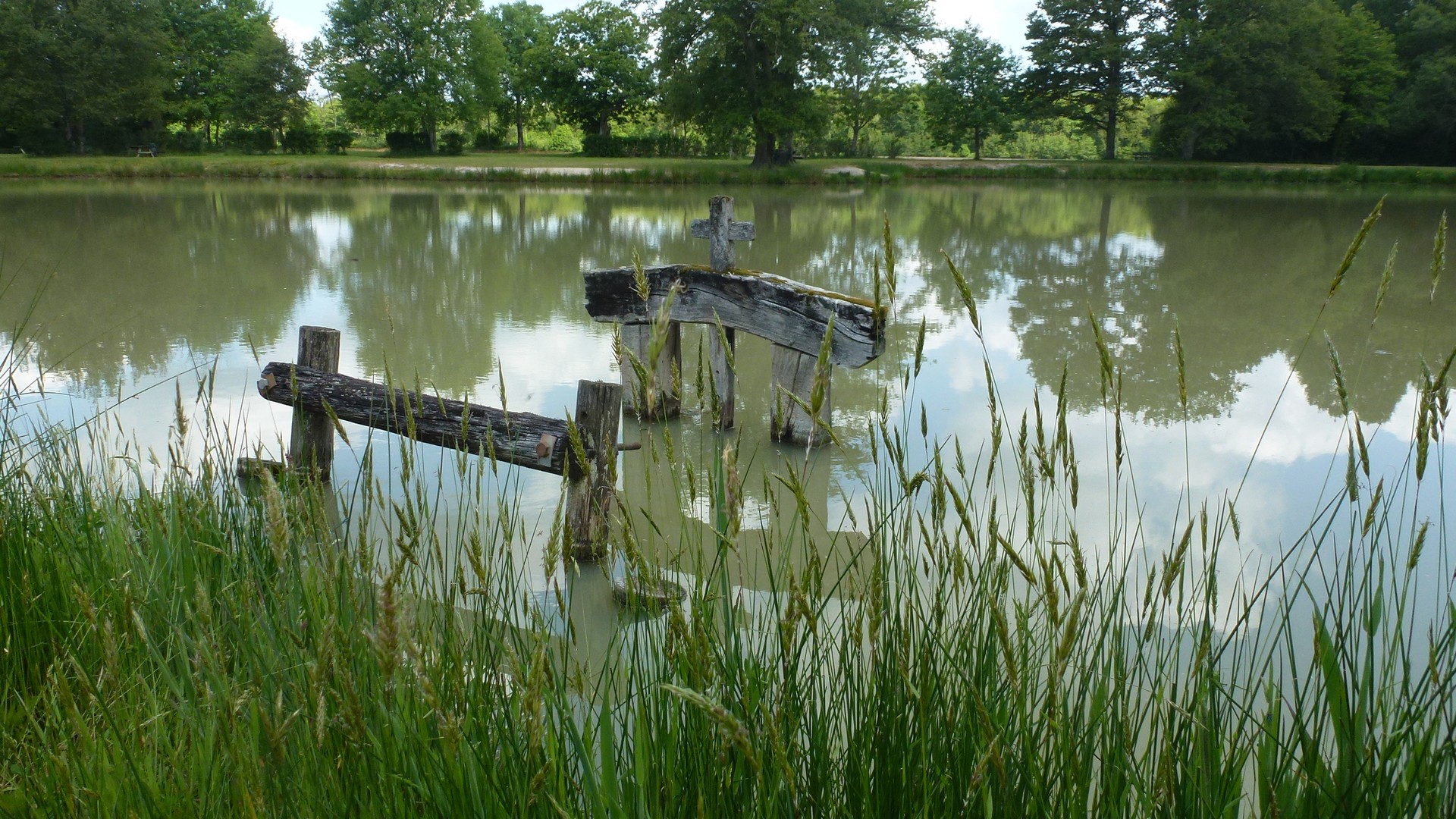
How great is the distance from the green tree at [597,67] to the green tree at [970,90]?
1334 centimetres

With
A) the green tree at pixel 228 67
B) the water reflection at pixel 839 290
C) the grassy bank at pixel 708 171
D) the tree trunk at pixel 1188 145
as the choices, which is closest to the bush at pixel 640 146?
the grassy bank at pixel 708 171

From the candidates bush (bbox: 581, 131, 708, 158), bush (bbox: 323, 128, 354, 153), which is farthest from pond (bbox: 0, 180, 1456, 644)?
bush (bbox: 323, 128, 354, 153)

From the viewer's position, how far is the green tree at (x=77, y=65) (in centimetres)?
3409

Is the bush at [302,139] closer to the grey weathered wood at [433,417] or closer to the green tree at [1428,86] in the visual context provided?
the green tree at [1428,86]

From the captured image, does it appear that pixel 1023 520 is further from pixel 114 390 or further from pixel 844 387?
pixel 114 390

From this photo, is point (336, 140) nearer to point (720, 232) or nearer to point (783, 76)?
point (783, 76)

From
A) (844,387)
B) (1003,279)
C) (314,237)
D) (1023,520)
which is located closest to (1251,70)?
(1003,279)

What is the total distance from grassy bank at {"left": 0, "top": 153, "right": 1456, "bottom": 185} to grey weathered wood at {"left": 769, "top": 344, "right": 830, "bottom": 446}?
74.1 feet

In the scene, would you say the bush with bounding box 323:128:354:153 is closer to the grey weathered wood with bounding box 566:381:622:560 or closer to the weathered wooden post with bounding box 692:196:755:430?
the weathered wooden post with bounding box 692:196:755:430

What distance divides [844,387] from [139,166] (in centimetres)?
2599

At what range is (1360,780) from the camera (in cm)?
137

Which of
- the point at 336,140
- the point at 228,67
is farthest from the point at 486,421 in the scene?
the point at 228,67

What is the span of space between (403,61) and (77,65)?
1291 centimetres

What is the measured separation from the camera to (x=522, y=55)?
1940 inches
